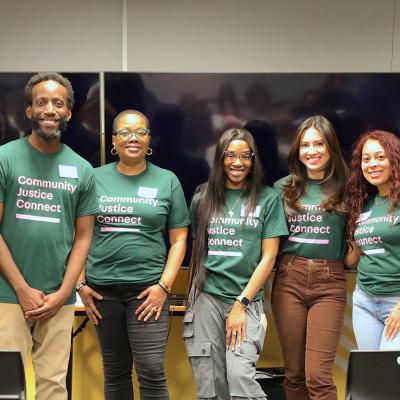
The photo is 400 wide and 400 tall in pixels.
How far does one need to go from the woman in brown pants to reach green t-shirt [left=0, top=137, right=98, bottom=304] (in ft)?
3.79

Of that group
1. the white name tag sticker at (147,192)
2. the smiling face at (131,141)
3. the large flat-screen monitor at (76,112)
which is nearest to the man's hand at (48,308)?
the white name tag sticker at (147,192)

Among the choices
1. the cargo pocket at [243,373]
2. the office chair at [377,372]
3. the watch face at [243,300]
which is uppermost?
the watch face at [243,300]

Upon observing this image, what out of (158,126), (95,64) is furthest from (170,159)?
(95,64)

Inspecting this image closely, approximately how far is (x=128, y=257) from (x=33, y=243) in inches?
23.7

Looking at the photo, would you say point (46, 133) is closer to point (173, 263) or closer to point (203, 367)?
point (173, 263)

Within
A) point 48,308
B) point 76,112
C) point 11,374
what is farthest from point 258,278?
point 76,112

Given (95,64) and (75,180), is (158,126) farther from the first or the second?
(75,180)

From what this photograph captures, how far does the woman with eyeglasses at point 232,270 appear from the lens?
2875mm

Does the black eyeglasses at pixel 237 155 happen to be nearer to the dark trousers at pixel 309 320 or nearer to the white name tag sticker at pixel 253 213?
the white name tag sticker at pixel 253 213

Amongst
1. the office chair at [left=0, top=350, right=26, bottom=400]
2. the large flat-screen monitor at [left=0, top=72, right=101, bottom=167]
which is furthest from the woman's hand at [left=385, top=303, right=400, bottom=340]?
the large flat-screen monitor at [left=0, top=72, right=101, bottom=167]

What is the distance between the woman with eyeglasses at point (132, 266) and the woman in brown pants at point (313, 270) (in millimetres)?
591

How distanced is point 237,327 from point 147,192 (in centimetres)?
81

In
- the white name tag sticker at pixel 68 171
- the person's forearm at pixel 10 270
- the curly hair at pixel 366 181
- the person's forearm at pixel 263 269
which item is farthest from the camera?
the person's forearm at pixel 263 269

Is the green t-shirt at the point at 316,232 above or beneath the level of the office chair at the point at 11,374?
above
